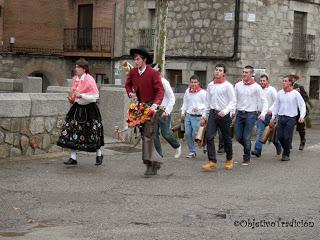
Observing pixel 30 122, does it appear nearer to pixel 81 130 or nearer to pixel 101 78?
pixel 81 130

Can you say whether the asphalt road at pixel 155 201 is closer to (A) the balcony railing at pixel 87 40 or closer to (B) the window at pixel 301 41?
(B) the window at pixel 301 41

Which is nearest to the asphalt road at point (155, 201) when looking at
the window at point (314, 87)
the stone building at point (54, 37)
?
the window at point (314, 87)

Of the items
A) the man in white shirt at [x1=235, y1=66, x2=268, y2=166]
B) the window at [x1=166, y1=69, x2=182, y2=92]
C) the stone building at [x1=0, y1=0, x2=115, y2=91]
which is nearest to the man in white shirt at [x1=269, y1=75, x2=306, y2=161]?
the man in white shirt at [x1=235, y1=66, x2=268, y2=166]

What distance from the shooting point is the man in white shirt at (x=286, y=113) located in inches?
434

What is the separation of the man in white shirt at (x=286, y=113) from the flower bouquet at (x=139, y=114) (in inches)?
135

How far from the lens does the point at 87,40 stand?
1018 inches

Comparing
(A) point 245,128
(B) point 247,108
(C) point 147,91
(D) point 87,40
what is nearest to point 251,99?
(B) point 247,108

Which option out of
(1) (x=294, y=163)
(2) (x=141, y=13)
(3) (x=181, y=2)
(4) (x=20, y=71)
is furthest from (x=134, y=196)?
(4) (x=20, y=71)

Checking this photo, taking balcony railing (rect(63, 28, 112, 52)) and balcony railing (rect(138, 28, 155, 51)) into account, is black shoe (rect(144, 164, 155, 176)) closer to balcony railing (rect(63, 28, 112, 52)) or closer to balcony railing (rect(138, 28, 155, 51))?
balcony railing (rect(138, 28, 155, 51))

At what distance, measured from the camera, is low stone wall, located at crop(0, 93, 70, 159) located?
944 cm

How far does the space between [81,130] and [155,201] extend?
2.54 meters

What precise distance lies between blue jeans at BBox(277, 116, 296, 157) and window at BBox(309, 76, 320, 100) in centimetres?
1323

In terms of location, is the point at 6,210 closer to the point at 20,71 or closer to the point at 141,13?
the point at 141,13

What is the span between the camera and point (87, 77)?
9.17 m
